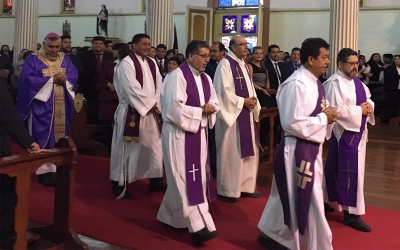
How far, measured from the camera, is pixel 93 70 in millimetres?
8484

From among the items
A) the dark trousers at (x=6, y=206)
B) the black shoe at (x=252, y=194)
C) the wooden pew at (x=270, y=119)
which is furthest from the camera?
the wooden pew at (x=270, y=119)

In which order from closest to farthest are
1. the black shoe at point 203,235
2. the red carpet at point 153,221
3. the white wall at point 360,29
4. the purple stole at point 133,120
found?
the black shoe at point 203,235, the red carpet at point 153,221, the purple stole at point 133,120, the white wall at point 360,29

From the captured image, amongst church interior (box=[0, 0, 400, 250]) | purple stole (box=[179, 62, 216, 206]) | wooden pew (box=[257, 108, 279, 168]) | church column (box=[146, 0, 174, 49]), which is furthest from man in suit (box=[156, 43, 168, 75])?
purple stole (box=[179, 62, 216, 206])

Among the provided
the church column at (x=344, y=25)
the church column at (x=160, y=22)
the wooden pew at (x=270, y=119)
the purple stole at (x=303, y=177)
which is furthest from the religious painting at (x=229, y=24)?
the purple stole at (x=303, y=177)

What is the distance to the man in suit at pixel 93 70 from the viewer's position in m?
8.46

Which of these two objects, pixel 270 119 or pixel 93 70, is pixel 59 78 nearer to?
pixel 93 70

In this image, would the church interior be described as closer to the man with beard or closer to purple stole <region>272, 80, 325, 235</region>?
the man with beard

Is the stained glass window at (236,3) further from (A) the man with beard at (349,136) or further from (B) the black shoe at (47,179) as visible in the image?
(A) the man with beard at (349,136)

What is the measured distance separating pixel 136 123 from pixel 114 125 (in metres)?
0.48

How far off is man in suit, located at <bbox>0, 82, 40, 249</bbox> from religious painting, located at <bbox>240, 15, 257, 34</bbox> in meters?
13.4

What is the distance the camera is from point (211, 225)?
4.29 meters

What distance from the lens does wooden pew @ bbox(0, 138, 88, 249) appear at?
11.6 ft

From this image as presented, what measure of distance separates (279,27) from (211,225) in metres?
12.5

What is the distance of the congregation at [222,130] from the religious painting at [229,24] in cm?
970
